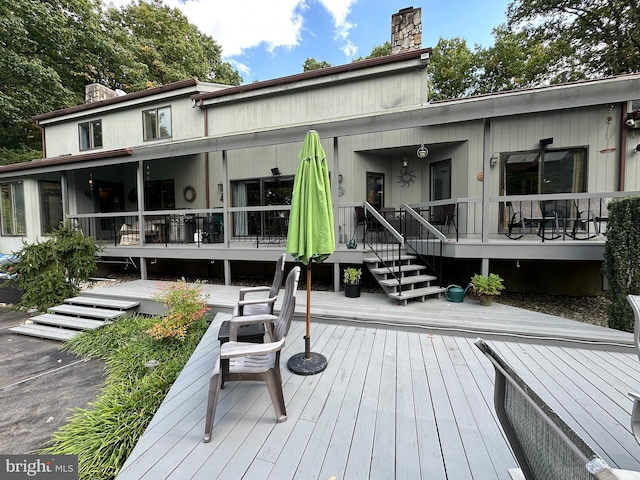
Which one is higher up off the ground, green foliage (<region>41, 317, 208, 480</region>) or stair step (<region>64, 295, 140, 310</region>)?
stair step (<region>64, 295, 140, 310</region>)

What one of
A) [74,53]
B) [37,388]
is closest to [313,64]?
[74,53]

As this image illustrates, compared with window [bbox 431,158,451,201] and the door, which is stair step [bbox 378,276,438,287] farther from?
the door

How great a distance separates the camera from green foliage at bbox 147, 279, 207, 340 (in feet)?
13.3

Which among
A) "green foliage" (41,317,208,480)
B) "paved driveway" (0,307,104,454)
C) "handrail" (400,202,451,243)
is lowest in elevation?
"paved driveway" (0,307,104,454)

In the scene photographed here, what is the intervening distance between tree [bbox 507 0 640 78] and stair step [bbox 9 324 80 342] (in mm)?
17126

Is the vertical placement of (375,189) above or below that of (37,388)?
above

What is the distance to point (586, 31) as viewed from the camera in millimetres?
12031

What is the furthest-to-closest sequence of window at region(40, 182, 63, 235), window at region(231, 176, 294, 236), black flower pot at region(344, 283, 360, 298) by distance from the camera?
window at region(40, 182, 63, 235) < window at region(231, 176, 294, 236) < black flower pot at region(344, 283, 360, 298)

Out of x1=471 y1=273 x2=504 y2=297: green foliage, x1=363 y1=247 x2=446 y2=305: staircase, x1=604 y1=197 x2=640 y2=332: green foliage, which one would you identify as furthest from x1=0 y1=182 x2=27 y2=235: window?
x1=604 y1=197 x2=640 y2=332: green foliage

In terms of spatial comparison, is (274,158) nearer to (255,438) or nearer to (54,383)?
(54,383)

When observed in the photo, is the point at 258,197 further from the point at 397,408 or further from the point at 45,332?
the point at 397,408

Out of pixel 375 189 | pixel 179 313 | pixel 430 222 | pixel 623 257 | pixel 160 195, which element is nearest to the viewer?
pixel 623 257

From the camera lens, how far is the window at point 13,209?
1012 centimetres

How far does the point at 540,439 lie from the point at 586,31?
18036 mm
